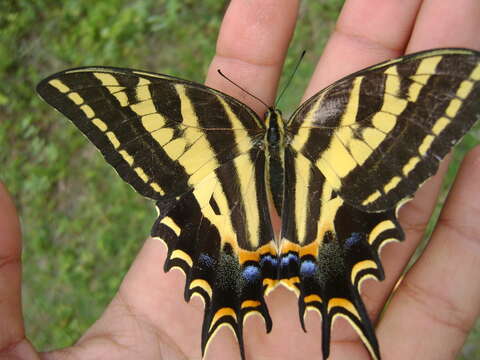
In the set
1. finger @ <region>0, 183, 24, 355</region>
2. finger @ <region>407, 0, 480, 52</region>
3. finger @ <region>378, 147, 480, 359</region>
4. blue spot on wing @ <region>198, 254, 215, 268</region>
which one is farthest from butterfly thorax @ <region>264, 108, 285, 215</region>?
finger @ <region>0, 183, 24, 355</region>

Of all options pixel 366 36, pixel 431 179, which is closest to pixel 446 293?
pixel 431 179

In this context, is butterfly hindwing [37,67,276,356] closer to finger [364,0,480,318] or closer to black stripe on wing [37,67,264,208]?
black stripe on wing [37,67,264,208]

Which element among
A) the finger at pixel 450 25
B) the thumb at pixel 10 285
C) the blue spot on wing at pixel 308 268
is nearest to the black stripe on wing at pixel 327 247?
the blue spot on wing at pixel 308 268

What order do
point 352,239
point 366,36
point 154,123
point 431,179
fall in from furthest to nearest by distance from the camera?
point 366,36, point 431,179, point 154,123, point 352,239

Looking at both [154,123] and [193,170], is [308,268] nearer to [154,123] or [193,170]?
[193,170]

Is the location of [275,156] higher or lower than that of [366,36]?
lower
